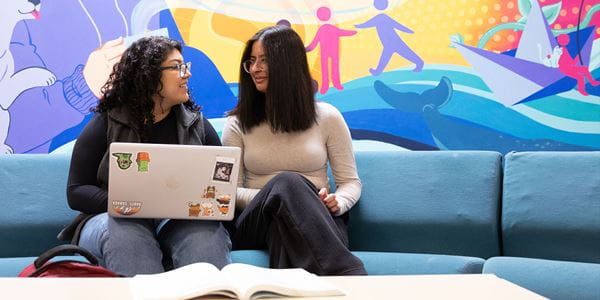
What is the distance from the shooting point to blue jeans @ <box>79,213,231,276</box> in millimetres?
2318

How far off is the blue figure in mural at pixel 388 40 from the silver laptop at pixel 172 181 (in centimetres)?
117

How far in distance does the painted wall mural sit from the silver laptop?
949mm

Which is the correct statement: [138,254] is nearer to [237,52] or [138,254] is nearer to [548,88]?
[237,52]

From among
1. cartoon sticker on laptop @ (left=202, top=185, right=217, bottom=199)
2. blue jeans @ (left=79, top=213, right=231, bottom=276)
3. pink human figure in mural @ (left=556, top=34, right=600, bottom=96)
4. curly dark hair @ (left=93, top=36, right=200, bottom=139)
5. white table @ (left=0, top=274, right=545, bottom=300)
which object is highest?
curly dark hair @ (left=93, top=36, right=200, bottom=139)

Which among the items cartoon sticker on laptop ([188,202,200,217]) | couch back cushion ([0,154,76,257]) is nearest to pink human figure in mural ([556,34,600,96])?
cartoon sticker on laptop ([188,202,200,217])

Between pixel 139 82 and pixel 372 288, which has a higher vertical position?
pixel 139 82

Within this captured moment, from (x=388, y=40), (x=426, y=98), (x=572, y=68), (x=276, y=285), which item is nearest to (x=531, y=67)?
(x=572, y=68)

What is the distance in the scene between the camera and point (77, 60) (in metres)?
3.28

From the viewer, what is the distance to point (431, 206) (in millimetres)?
2830

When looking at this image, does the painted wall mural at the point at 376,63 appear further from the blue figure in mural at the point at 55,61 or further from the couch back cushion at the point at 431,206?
the couch back cushion at the point at 431,206

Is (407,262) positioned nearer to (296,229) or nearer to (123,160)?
(296,229)

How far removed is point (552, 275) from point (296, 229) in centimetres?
80

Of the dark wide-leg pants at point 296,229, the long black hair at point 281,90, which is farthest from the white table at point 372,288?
the long black hair at point 281,90

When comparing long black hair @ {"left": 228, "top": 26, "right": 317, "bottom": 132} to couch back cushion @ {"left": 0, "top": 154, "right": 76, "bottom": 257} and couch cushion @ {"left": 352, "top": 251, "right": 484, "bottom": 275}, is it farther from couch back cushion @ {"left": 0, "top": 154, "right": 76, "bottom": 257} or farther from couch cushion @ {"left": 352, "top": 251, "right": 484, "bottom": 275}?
couch back cushion @ {"left": 0, "top": 154, "right": 76, "bottom": 257}
